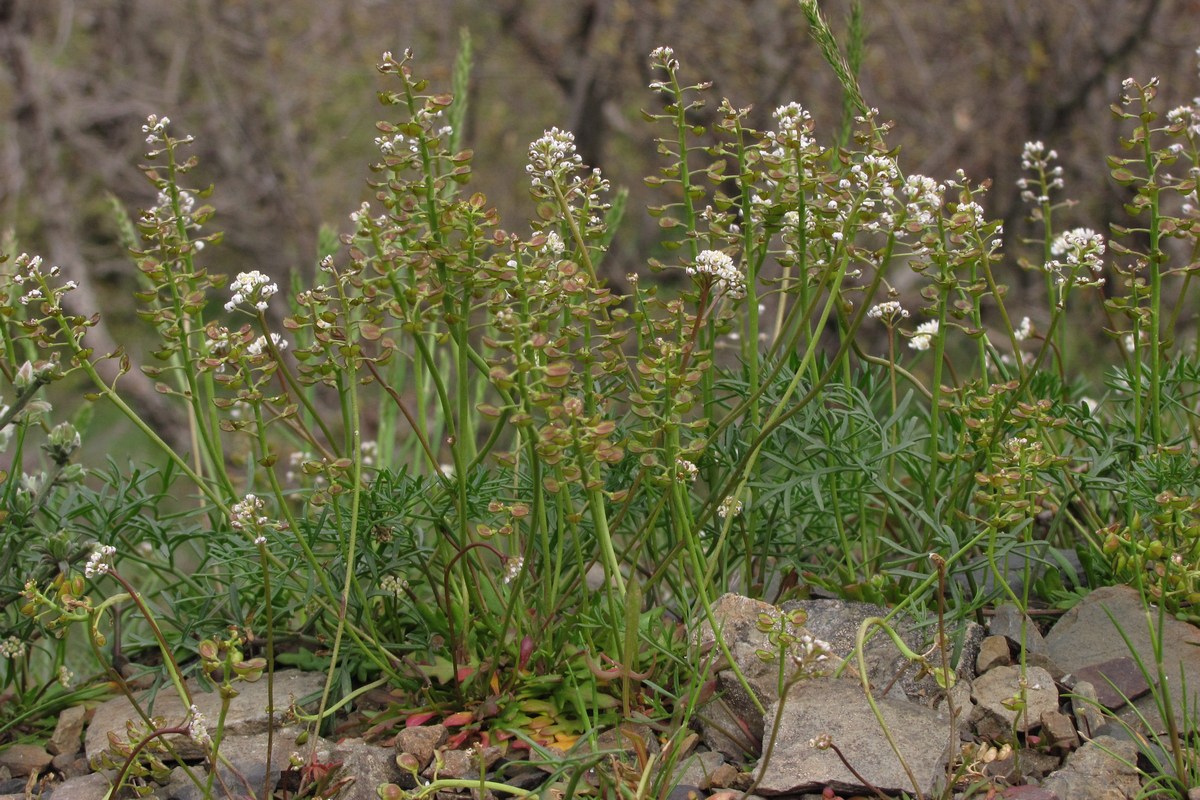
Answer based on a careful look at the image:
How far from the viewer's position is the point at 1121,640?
91.6 inches

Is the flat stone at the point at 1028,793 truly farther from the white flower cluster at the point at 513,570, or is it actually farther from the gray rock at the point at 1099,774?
the white flower cluster at the point at 513,570

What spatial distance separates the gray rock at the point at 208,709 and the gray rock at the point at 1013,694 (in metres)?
1.28

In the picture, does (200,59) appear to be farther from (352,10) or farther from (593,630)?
(593,630)

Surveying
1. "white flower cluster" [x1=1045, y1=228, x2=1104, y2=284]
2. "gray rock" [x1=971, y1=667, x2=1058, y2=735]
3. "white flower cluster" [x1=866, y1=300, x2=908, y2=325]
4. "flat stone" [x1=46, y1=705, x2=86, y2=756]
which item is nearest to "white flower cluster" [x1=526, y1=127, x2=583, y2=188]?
"white flower cluster" [x1=866, y1=300, x2=908, y2=325]

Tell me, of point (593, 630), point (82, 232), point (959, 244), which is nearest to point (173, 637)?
point (593, 630)

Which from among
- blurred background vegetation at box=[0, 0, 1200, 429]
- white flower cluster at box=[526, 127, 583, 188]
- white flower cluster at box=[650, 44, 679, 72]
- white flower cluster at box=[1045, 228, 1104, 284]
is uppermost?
blurred background vegetation at box=[0, 0, 1200, 429]

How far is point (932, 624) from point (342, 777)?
112 cm

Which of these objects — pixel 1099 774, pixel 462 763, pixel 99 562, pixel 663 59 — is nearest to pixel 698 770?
pixel 462 763

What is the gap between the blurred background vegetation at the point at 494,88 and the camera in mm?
8172

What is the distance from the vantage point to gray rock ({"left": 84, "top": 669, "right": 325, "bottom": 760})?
2.35 m

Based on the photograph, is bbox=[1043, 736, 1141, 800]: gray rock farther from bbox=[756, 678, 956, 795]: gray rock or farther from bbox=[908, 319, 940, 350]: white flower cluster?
bbox=[908, 319, 940, 350]: white flower cluster

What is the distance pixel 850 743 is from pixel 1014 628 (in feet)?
1.79

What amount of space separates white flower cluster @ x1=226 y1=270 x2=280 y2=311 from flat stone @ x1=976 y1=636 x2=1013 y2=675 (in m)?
1.48

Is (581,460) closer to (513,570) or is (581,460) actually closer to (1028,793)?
(513,570)
